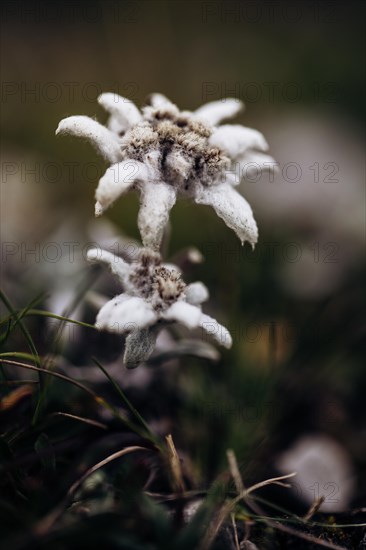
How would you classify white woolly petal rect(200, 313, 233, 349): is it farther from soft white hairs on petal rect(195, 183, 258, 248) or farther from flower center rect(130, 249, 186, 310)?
soft white hairs on petal rect(195, 183, 258, 248)

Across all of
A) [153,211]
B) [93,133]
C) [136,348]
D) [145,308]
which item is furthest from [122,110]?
[136,348]

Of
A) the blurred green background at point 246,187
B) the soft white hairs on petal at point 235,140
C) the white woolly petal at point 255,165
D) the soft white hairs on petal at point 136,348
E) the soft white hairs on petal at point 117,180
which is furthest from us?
the blurred green background at point 246,187

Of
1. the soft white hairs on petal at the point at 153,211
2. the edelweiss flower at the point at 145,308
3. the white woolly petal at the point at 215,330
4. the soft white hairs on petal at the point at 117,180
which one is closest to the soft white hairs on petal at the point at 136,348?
the edelweiss flower at the point at 145,308

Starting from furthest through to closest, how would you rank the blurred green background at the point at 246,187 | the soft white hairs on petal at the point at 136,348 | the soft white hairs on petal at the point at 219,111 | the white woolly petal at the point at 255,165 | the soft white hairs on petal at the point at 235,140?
the blurred green background at the point at 246,187 → the soft white hairs on petal at the point at 219,111 → the white woolly petal at the point at 255,165 → the soft white hairs on petal at the point at 235,140 → the soft white hairs on petal at the point at 136,348

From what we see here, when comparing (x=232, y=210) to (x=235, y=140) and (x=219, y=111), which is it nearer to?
(x=235, y=140)

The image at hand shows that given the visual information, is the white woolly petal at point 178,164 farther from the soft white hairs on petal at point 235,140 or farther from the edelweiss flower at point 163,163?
the soft white hairs on petal at point 235,140

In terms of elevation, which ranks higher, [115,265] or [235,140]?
[235,140]

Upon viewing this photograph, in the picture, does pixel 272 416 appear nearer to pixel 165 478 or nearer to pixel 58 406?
pixel 165 478
